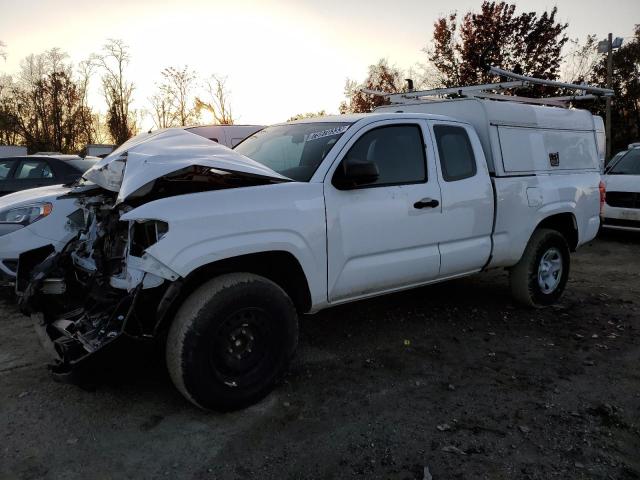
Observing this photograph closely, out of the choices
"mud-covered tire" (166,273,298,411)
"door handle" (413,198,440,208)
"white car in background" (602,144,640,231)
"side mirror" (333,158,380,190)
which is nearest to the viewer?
"mud-covered tire" (166,273,298,411)

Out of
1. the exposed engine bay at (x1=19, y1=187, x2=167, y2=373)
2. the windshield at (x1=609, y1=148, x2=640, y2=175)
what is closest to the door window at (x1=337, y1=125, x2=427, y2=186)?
the exposed engine bay at (x1=19, y1=187, x2=167, y2=373)

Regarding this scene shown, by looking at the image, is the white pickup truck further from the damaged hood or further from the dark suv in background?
the dark suv in background

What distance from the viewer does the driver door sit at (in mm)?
3633

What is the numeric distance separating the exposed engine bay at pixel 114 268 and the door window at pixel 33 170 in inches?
210

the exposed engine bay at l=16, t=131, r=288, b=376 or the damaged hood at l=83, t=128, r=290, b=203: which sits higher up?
the damaged hood at l=83, t=128, r=290, b=203

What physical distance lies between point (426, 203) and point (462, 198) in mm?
451

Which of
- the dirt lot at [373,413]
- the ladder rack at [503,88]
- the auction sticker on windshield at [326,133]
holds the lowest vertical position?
the dirt lot at [373,413]

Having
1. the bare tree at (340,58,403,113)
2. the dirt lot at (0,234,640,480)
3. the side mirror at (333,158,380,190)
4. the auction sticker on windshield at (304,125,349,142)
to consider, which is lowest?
the dirt lot at (0,234,640,480)

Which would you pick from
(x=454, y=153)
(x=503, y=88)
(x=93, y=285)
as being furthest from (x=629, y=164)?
(x=93, y=285)

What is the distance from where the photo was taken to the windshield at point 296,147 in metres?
3.76

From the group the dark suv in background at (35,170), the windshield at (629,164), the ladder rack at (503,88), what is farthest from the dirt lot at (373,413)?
the windshield at (629,164)

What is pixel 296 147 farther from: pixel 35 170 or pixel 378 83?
pixel 378 83

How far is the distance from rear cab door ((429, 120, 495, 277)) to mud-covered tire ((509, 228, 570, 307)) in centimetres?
73

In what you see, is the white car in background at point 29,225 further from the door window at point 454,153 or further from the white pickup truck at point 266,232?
the door window at point 454,153
